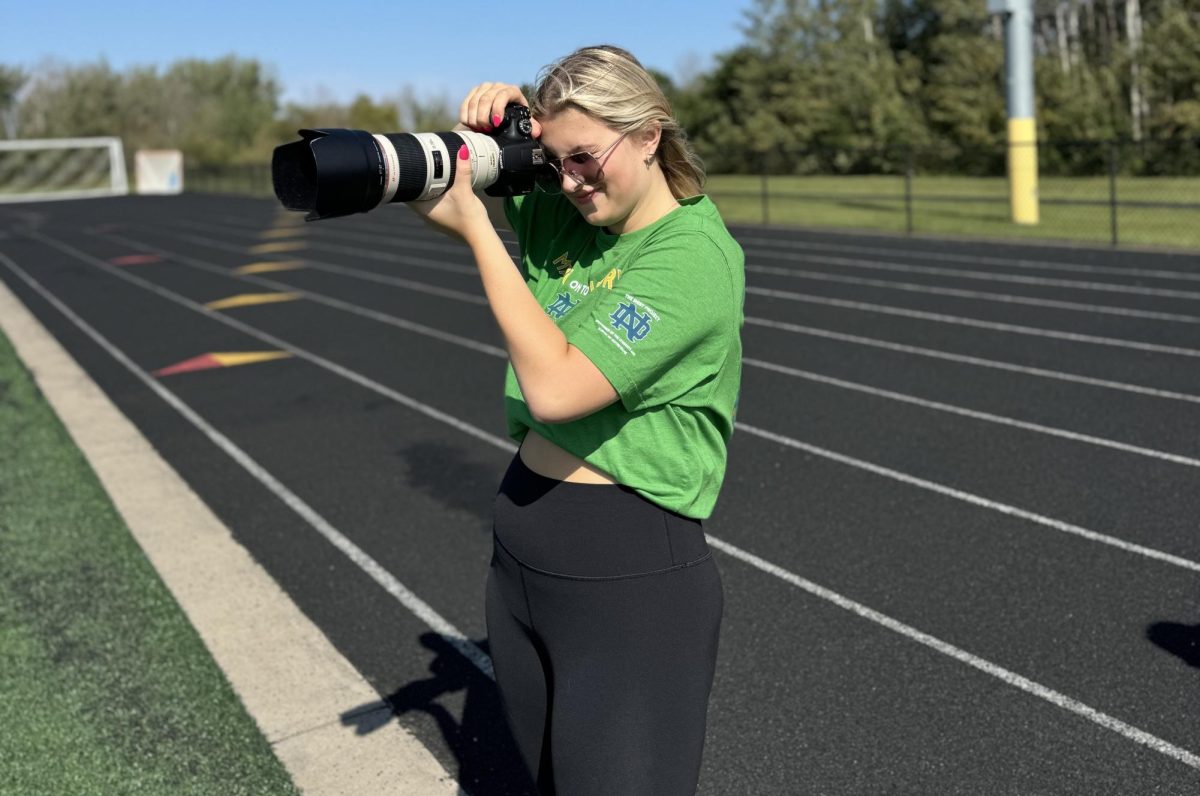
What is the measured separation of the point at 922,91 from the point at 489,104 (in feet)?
133

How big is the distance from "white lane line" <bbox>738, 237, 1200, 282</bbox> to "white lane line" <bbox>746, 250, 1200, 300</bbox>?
611mm

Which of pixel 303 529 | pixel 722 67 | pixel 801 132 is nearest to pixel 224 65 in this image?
pixel 722 67

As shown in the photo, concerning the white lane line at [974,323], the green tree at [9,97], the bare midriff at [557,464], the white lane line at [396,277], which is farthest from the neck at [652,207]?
the green tree at [9,97]

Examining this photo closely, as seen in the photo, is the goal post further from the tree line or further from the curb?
the curb

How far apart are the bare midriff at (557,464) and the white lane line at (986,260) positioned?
1181cm

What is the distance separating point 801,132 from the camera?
135 feet

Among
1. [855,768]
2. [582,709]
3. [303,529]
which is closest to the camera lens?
[582,709]

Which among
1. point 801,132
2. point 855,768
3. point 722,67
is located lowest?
point 855,768

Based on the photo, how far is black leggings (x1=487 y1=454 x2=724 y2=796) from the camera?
182 cm

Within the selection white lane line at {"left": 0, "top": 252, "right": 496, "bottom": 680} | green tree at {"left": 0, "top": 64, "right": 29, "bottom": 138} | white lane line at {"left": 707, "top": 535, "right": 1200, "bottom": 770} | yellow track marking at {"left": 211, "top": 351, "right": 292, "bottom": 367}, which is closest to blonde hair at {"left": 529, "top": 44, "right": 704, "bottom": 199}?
white lane line at {"left": 0, "top": 252, "right": 496, "bottom": 680}

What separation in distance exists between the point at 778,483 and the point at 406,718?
275cm

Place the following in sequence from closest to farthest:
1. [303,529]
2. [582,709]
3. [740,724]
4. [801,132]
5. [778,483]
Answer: [582,709], [740,724], [303,529], [778,483], [801,132]

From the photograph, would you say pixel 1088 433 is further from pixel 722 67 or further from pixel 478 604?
pixel 722 67

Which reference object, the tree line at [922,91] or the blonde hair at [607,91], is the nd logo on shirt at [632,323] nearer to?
the blonde hair at [607,91]
